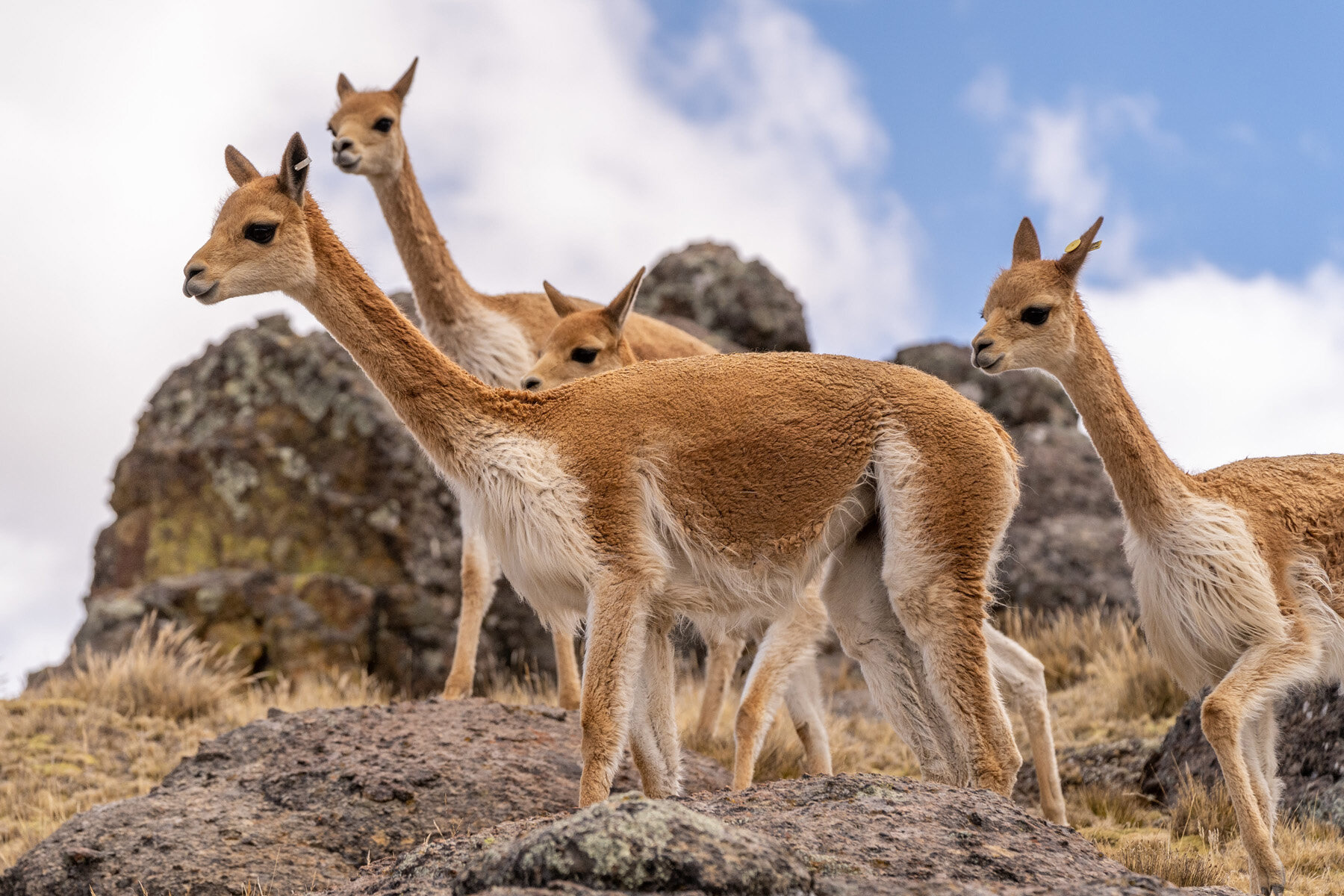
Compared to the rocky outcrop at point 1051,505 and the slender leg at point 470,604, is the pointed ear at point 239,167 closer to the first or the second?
the slender leg at point 470,604

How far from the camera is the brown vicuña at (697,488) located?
5199 millimetres

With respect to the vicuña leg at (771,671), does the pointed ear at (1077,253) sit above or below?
above

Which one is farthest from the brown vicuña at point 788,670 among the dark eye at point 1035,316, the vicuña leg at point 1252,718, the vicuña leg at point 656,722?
the dark eye at point 1035,316

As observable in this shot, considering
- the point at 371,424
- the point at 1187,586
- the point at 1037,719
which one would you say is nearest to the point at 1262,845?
the point at 1187,586

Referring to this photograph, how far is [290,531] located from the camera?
13.2 metres

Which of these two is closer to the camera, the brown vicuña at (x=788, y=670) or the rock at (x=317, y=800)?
the rock at (x=317, y=800)

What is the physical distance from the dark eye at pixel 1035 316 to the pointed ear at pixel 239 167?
12.4 ft

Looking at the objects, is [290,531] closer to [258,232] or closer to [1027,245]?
[258,232]

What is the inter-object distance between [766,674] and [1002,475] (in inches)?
72.5

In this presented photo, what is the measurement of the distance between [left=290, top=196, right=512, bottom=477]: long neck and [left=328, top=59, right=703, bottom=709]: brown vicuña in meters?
2.90

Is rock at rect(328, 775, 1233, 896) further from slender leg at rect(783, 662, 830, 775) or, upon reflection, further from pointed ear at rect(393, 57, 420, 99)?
pointed ear at rect(393, 57, 420, 99)

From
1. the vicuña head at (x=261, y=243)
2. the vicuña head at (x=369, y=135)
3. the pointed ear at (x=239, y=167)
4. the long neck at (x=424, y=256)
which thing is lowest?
the vicuña head at (x=261, y=243)

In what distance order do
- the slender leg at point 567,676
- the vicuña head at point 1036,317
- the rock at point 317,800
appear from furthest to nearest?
the slender leg at point 567,676
the vicuña head at point 1036,317
the rock at point 317,800

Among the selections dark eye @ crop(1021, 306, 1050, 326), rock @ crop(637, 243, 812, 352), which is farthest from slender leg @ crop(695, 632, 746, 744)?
rock @ crop(637, 243, 812, 352)
